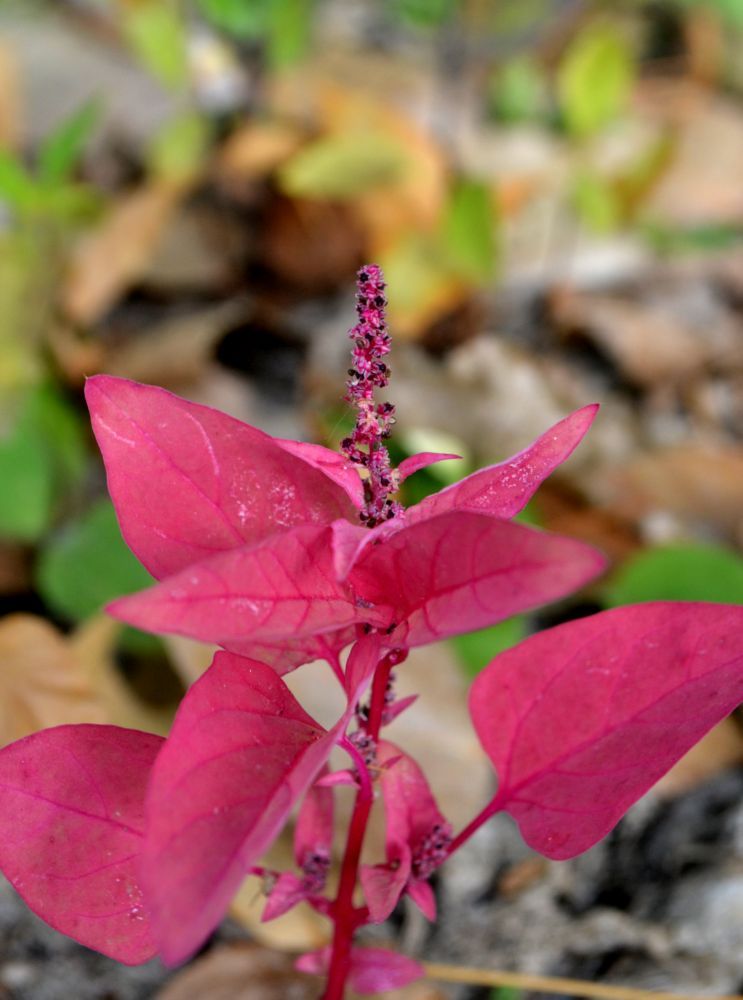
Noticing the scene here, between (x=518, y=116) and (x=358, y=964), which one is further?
(x=518, y=116)

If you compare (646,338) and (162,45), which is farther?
(162,45)

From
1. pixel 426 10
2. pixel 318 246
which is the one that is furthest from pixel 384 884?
pixel 426 10

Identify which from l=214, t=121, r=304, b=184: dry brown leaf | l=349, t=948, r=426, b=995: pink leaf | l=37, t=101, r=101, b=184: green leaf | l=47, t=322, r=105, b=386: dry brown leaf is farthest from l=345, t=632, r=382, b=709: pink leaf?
l=214, t=121, r=304, b=184: dry brown leaf

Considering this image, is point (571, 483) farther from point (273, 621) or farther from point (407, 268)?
point (273, 621)

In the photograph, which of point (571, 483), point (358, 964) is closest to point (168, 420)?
point (358, 964)

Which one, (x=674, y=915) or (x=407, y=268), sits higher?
(x=407, y=268)

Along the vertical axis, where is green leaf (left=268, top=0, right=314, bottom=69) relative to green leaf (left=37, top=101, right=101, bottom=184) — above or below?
above

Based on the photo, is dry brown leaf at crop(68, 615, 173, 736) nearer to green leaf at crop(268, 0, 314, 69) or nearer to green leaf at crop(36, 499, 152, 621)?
A: green leaf at crop(36, 499, 152, 621)

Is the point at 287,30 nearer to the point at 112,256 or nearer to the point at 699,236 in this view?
the point at 112,256
